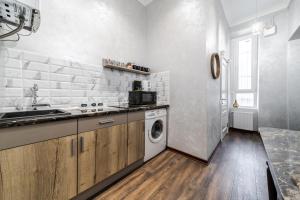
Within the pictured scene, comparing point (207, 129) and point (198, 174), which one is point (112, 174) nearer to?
point (198, 174)

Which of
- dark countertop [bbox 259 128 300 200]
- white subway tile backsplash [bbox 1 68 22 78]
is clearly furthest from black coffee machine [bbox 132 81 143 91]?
dark countertop [bbox 259 128 300 200]

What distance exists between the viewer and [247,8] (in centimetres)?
302

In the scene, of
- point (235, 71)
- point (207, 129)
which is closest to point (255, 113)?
point (235, 71)

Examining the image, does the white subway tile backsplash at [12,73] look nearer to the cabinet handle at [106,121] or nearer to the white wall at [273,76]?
the cabinet handle at [106,121]

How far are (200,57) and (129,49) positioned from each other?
1386 millimetres

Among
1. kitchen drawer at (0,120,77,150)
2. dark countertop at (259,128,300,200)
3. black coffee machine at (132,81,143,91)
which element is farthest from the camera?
black coffee machine at (132,81,143,91)

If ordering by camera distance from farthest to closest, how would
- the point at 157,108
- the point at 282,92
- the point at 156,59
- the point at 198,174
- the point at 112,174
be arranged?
the point at 282,92, the point at 156,59, the point at 157,108, the point at 198,174, the point at 112,174

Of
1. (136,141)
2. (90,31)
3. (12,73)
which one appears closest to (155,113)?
(136,141)

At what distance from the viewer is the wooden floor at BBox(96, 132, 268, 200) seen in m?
1.42

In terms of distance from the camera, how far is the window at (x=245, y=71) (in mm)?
3697

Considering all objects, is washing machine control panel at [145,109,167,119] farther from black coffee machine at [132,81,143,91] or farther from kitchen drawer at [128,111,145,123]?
black coffee machine at [132,81,143,91]

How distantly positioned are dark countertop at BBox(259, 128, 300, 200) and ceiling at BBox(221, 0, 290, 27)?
3.08m

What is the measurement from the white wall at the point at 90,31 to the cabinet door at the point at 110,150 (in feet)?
3.83

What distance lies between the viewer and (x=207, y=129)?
6.81ft
